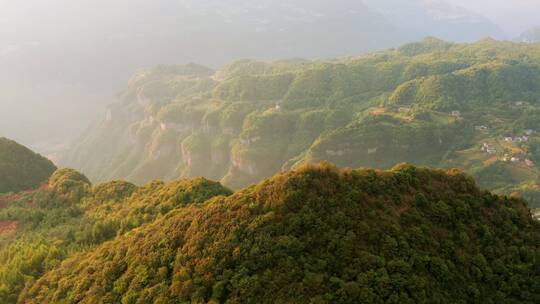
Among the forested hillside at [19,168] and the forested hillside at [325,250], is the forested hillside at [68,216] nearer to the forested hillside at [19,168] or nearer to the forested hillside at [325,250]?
the forested hillside at [325,250]

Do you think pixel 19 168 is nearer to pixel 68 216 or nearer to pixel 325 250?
pixel 68 216

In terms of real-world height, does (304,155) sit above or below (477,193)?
below

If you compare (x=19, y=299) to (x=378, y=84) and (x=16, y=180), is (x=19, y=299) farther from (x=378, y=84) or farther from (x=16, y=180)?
(x=378, y=84)

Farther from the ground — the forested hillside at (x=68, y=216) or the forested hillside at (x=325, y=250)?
the forested hillside at (x=325, y=250)

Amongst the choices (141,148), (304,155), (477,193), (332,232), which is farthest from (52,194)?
(141,148)

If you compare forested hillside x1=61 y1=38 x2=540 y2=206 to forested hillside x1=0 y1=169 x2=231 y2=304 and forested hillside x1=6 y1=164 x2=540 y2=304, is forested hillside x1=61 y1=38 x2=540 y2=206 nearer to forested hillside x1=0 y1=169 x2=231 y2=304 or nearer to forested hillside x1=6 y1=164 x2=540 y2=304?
forested hillside x1=6 y1=164 x2=540 y2=304

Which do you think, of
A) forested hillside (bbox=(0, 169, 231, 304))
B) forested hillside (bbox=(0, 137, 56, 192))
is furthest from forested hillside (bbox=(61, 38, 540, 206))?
forested hillside (bbox=(0, 169, 231, 304))

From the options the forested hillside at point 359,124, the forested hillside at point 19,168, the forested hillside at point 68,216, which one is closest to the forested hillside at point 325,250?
the forested hillside at point 68,216
